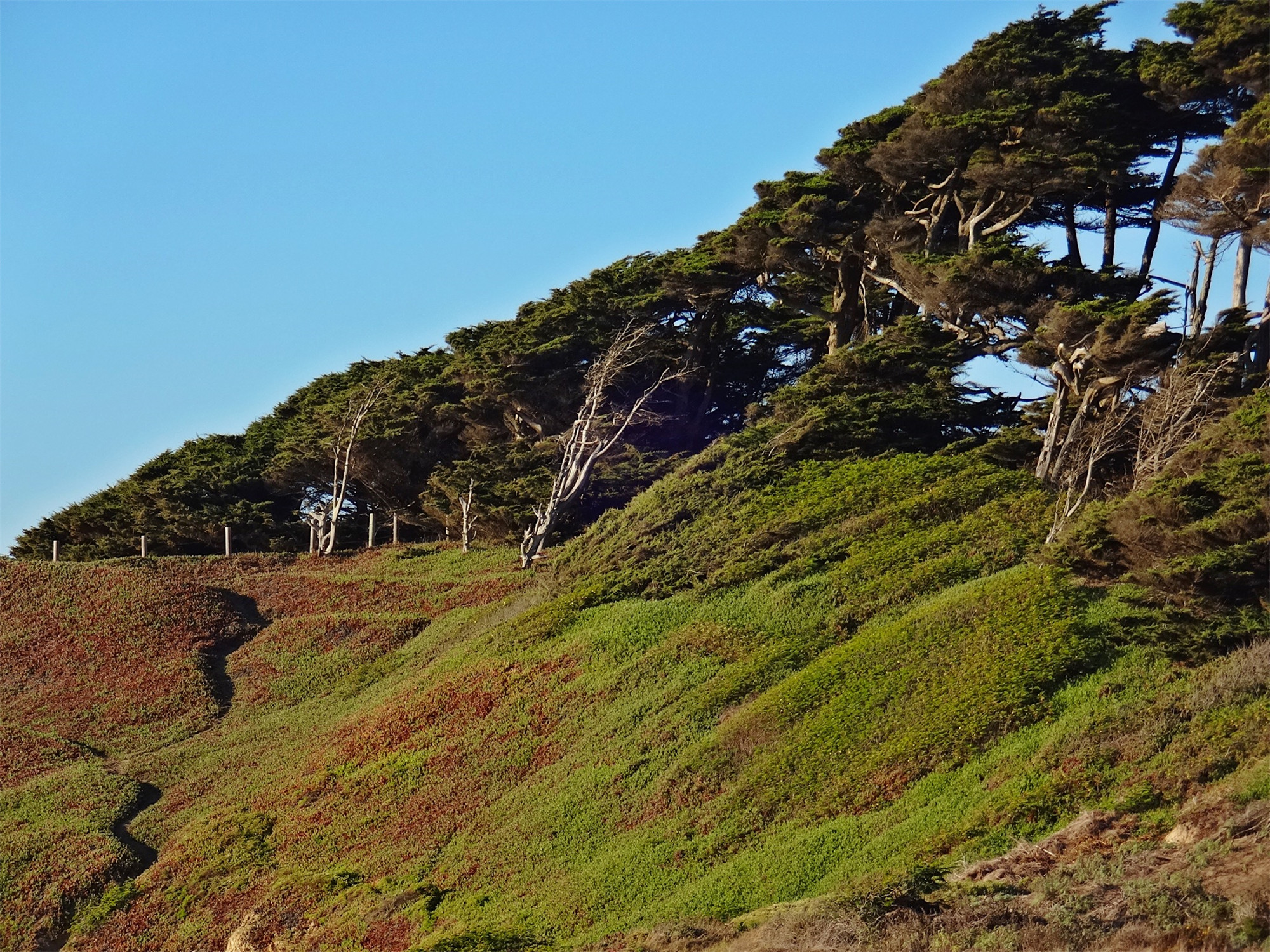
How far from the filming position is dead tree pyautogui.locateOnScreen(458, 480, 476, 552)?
148ft

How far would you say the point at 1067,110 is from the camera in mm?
37562

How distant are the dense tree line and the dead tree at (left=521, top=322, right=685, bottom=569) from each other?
1.62ft

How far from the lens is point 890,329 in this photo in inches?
1505

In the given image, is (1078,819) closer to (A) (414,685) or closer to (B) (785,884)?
(B) (785,884)

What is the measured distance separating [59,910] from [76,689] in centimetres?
1133

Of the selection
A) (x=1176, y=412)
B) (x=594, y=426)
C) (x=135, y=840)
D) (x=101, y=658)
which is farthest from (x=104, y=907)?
(x=1176, y=412)

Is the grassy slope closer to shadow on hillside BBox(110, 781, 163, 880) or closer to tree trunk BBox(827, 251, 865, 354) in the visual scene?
shadow on hillside BBox(110, 781, 163, 880)

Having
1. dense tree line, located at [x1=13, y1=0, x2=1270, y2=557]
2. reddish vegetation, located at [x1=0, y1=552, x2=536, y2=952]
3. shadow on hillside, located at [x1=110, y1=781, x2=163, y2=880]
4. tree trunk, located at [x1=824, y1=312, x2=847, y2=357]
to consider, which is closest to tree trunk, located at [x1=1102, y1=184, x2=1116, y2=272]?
dense tree line, located at [x1=13, y1=0, x2=1270, y2=557]

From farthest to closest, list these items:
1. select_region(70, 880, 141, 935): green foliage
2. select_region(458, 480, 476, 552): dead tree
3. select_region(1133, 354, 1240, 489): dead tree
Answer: select_region(458, 480, 476, 552): dead tree
select_region(1133, 354, 1240, 489): dead tree
select_region(70, 880, 141, 935): green foliage

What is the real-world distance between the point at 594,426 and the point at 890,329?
10174 mm

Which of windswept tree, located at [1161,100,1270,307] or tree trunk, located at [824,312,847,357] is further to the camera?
tree trunk, located at [824,312,847,357]

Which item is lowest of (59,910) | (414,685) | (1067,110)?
(59,910)

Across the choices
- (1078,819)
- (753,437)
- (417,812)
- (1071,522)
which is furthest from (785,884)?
(753,437)

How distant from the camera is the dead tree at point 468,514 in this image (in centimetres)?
4519
